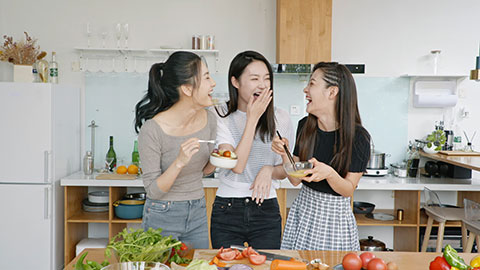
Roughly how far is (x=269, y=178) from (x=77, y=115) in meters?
2.60

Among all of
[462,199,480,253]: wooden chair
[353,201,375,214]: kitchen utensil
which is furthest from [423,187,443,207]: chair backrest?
A: [353,201,375,214]: kitchen utensil

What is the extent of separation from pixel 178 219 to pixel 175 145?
30cm

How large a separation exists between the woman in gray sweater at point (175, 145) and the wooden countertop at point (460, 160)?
2047 mm

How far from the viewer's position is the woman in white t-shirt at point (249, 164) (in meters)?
1.96

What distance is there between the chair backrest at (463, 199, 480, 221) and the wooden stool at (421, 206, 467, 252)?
0.67 ft

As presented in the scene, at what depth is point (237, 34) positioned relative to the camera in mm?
4070

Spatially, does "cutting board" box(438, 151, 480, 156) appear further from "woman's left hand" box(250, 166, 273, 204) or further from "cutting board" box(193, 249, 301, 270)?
"cutting board" box(193, 249, 301, 270)

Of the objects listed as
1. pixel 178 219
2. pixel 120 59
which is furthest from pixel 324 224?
pixel 120 59

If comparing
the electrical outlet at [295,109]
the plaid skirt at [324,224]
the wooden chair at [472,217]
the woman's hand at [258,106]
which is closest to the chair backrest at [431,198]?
the wooden chair at [472,217]

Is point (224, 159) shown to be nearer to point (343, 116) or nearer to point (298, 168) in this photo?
point (298, 168)

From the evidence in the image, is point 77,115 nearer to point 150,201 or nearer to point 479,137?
point 150,201

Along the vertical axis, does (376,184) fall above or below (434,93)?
below

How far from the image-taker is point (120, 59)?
406cm

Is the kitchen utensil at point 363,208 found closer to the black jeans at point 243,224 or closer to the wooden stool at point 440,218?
the wooden stool at point 440,218
